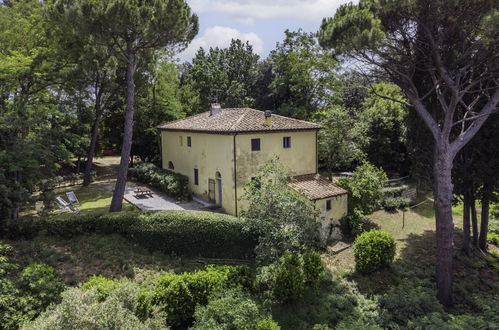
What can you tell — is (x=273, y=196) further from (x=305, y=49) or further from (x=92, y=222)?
(x=305, y=49)

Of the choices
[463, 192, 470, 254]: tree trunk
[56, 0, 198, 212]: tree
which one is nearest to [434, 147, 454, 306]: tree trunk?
[463, 192, 470, 254]: tree trunk

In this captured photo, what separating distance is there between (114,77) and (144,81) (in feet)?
10.7

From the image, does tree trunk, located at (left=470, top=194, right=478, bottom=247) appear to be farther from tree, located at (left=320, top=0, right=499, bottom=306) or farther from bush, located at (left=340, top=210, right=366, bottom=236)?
bush, located at (left=340, top=210, right=366, bottom=236)

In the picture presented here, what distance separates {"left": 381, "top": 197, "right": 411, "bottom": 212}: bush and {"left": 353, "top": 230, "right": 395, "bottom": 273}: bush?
8.86 meters

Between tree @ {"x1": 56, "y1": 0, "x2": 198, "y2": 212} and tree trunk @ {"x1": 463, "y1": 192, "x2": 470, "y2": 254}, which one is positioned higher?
tree @ {"x1": 56, "y1": 0, "x2": 198, "y2": 212}

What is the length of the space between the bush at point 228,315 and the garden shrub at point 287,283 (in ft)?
9.32

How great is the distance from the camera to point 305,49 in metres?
34.5

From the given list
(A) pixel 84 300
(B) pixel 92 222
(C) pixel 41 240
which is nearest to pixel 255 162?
(B) pixel 92 222

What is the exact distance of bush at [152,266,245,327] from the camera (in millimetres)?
10789

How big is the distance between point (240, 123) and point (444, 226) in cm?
1178

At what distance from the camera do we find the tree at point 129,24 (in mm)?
16406

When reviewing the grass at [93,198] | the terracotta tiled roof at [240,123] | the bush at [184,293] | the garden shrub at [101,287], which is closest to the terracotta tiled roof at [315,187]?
the terracotta tiled roof at [240,123]

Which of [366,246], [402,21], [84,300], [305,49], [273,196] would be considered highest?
[305,49]

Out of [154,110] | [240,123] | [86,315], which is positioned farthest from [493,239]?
[154,110]
